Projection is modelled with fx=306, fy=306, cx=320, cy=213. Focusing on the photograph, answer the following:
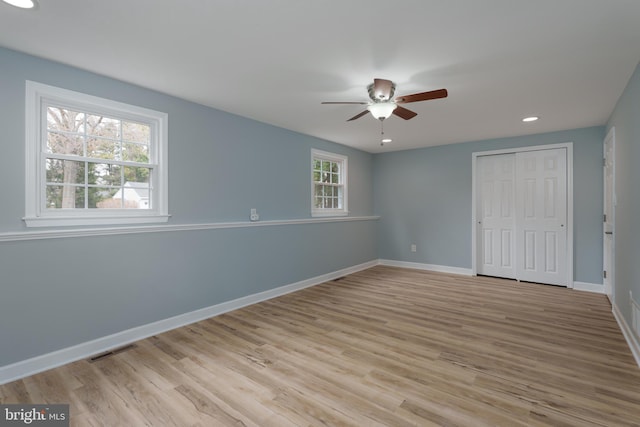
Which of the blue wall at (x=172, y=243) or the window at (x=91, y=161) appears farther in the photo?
the window at (x=91, y=161)

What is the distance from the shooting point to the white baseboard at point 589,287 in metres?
4.36

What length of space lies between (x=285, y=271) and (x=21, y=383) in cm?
281

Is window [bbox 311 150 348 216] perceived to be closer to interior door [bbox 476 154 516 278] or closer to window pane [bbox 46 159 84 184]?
interior door [bbox 476 154 516 278]

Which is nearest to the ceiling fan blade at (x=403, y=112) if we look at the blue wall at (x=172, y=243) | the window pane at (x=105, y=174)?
the blue wall at (x=172, y=243)

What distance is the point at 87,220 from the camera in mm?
2611

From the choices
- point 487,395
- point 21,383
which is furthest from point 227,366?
point 487,395

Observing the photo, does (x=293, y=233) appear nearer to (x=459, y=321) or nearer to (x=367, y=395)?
(x=459, y=321)

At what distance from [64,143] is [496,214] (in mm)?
5831

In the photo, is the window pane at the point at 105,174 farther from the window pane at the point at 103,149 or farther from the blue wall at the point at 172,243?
the blue wall at the point at 172,243

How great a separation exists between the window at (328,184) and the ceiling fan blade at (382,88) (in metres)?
2.31

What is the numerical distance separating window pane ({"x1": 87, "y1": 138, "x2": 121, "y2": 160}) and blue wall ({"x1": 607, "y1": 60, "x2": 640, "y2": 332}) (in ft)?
14.5

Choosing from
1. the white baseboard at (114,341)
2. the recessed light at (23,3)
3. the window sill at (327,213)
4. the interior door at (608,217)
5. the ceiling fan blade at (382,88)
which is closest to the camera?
the recessed light at (23,3)

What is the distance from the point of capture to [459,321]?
10.8 ft

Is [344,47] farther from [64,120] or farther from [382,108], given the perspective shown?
[64,120]
